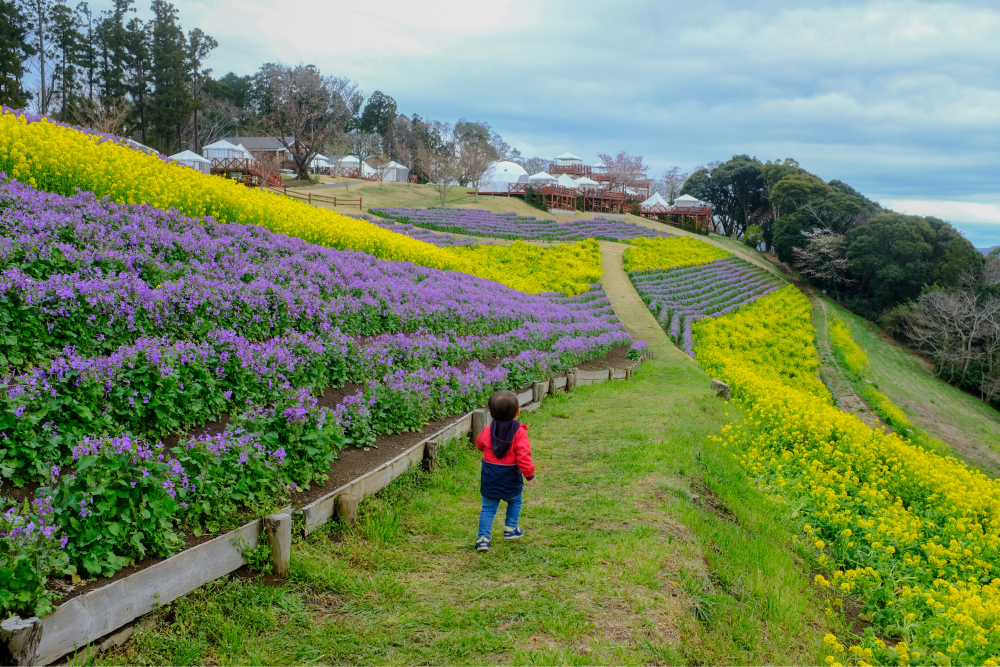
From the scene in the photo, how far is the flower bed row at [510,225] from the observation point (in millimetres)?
39469

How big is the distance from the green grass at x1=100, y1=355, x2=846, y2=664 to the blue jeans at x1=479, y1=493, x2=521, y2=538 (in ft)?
0.60

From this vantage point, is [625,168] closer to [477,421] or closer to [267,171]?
[267,171]

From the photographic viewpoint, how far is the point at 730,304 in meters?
32.7

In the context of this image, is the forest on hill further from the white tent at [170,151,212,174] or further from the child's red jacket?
the white tent at [170,151,212,174]

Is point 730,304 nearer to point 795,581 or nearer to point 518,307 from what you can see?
point 518,307

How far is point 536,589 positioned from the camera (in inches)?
184

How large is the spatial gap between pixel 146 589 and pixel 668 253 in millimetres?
39671

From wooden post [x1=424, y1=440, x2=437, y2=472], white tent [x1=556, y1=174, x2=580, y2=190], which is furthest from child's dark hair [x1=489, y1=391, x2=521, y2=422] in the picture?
white tent [x1=556, y1=174, x2=580, y2=190]

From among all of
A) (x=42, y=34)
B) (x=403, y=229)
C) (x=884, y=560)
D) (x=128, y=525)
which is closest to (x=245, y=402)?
(x=128, y=525)

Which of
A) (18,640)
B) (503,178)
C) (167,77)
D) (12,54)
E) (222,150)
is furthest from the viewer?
(503,178)

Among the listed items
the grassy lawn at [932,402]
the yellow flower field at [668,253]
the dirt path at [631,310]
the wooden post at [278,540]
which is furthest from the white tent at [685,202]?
the wooden post at [278,540]

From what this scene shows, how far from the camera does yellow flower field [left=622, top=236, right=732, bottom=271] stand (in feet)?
118

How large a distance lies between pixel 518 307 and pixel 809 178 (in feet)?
152

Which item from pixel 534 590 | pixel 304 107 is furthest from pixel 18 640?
pixel 304 107
